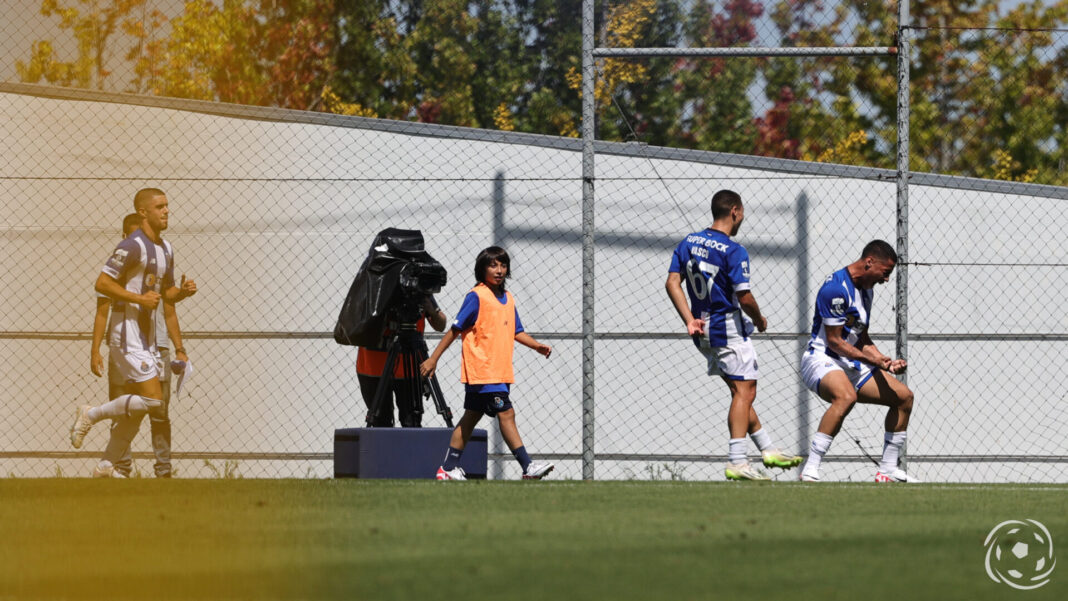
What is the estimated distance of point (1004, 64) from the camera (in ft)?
63.6

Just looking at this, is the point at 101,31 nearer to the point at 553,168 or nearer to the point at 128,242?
the point at 128,242

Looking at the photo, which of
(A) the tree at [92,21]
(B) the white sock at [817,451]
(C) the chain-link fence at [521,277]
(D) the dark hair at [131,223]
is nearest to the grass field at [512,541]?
(B) the white sock at [817,451]

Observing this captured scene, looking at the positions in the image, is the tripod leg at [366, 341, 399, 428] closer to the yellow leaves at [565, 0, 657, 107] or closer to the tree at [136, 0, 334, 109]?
the tree at [136, 0, 334, 109]

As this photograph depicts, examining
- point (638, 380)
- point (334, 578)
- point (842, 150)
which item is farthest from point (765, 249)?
point (842, 150)

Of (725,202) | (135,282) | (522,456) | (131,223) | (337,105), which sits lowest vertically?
(522,456)

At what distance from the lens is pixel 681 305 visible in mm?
8031

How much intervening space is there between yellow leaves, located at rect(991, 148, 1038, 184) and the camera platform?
13.7 m

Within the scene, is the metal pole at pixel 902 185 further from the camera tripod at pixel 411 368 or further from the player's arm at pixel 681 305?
the camera tripod at pixel 411 368

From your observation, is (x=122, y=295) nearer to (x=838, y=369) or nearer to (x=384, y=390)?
(x=384, y=390)

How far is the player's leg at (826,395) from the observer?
7.98 metres

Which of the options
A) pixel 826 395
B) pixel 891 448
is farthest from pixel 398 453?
pixel 891 448

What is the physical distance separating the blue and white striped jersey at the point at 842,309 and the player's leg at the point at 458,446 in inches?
79.1

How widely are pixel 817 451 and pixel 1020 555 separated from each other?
3757 millimetres

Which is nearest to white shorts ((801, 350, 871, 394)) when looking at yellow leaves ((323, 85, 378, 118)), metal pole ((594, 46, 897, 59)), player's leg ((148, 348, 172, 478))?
metal pole ((594, 46, 897, 59))
